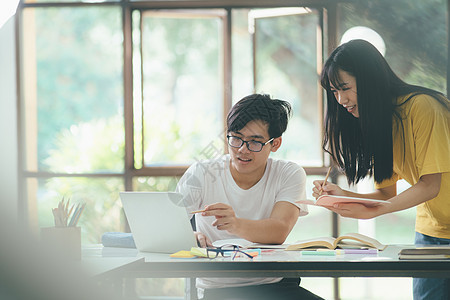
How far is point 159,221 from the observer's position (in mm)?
1753

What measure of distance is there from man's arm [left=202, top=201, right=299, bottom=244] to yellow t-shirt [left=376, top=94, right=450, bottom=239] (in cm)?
44

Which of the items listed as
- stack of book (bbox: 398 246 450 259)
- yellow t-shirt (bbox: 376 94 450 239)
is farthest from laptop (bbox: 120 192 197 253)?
yellow t-shirt (bbox: 376 94 450 239)

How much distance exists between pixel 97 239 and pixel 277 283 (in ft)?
7.81

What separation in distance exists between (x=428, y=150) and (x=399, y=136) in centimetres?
14

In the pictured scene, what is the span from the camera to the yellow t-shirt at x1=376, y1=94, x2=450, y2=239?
1.79 meters

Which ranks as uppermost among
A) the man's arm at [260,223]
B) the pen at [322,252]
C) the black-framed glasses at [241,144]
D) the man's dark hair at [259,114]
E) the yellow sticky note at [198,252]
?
the man's dark hair at [259,114]

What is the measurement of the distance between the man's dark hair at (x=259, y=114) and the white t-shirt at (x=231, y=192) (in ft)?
0.56

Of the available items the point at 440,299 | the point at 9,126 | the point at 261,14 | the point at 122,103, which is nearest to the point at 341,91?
the point at 440,299

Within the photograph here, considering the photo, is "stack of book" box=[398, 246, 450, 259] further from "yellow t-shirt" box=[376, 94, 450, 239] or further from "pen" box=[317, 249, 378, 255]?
"yellow t-shirt" box=[376, 94, 450, 239]

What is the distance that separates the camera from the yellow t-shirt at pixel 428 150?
1.79 m

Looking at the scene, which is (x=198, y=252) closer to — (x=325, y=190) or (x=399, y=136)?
(x=325, y=190)

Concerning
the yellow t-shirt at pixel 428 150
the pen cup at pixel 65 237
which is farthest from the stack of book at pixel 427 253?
the pen cup at pixel 65 237

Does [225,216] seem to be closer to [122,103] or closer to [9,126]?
[122,103]

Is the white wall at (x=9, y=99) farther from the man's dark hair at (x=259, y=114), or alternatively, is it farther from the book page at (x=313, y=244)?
the book page at (x=313, y=244)
